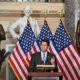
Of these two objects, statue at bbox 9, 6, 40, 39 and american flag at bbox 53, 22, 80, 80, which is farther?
statue at bbox 9, 6, 40, 39

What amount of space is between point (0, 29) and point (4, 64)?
977 mm

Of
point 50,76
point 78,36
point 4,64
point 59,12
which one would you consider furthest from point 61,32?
point 50,76

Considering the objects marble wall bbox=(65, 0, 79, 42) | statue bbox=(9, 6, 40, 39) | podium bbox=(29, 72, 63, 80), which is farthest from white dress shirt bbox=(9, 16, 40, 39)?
podium bbox=(29, 72, 63, 80)

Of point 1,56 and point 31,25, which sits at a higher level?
point 31,25

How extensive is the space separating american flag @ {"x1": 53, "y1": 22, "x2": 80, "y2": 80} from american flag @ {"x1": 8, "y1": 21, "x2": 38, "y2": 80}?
49cm

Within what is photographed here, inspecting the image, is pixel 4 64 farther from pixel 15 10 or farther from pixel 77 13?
pixel 77 13

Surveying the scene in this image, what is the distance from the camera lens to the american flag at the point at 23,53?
7.68 m

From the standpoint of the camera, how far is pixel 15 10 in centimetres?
854

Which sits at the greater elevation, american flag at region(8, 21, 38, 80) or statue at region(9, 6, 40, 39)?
statue at region(9, 6, 40, 39)

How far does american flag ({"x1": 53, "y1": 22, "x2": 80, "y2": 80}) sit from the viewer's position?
25.0 feet

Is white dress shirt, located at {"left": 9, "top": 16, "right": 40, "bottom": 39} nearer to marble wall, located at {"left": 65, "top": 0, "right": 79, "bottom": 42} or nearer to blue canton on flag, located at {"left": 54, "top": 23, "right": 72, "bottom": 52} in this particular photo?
blue canton on flag, located at {"left": 54, "top": 23, "right": 72, "bottom": 52}

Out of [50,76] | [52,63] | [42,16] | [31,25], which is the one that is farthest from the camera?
[42,16]

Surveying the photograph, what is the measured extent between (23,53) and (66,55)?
88cm

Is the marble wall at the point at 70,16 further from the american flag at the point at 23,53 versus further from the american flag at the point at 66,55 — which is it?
the american flag at the point at 23,53
